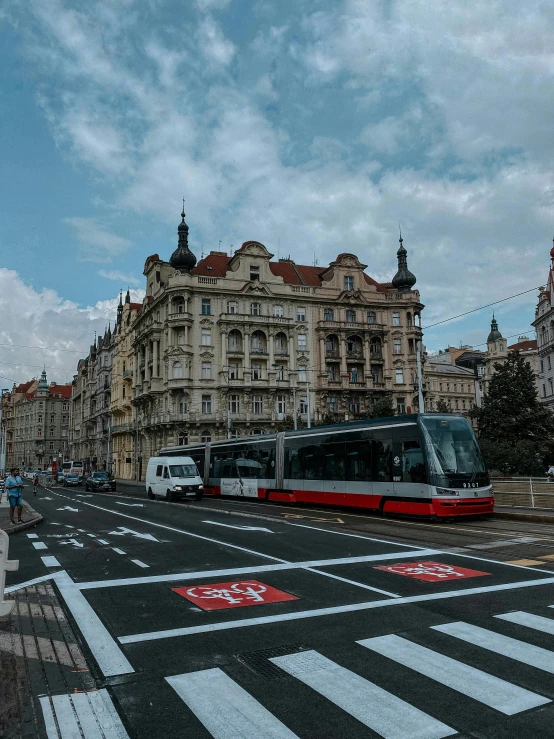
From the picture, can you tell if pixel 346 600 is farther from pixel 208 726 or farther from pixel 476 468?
pixel 476 468

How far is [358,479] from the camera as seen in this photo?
21.9m

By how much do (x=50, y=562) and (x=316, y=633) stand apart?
22.1 feet

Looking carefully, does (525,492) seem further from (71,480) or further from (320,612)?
(71,480)

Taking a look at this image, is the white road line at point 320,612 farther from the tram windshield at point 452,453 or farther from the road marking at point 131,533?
the tram windshield at point 452,453

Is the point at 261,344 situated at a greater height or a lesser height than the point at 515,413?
greater

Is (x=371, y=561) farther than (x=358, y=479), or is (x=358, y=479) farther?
(x=358, y=479)

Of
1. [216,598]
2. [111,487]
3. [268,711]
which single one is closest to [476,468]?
[216,598]

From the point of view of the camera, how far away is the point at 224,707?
4.68m

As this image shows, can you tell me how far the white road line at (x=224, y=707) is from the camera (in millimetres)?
4262

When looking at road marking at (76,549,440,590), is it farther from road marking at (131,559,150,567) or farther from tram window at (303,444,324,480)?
tram window at (303,444,324,480)

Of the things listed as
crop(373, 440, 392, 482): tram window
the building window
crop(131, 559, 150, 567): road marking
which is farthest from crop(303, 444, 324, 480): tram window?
the building window

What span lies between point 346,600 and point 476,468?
11.9 meters

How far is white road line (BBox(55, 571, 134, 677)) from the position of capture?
5.65 m

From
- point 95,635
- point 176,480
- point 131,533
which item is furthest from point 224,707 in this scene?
point 176,480
